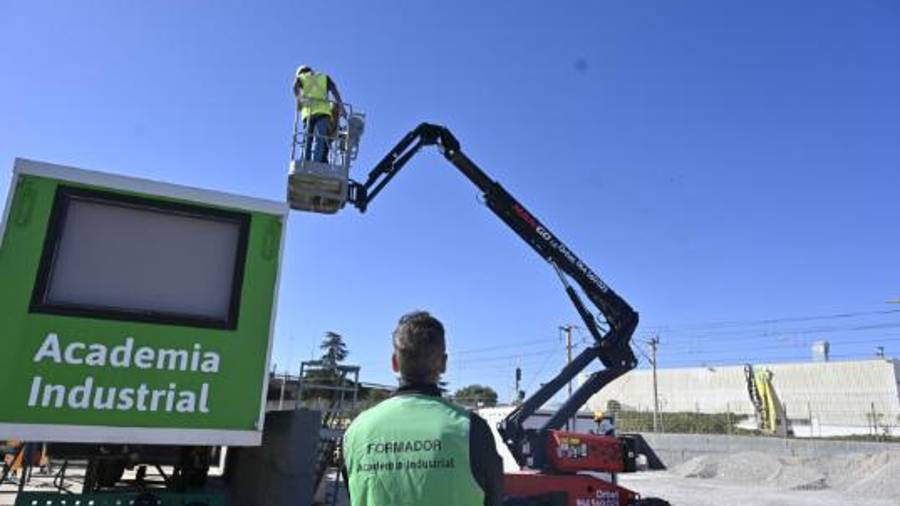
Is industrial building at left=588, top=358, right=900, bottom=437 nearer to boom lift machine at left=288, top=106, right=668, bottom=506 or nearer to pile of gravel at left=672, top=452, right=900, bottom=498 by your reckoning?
pile of gravel at left=672, top=452, right=900, bottom=498

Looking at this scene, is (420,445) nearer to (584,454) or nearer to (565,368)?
(584,454)

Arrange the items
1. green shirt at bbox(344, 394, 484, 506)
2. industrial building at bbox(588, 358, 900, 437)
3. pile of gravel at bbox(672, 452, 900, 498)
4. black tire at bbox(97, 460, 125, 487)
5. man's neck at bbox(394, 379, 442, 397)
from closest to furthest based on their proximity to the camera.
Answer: green shirt at bbox(344, 394, 484, 506)
man's neck at bbox(394, 379, 442, 397)
black tire at bbox(97, 460, 125, 487)
pile of gravel at bbox(672, 452, 900, 498)
industrial building at bbox(588, 358, 900, 437)

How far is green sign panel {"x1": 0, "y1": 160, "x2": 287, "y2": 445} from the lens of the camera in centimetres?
396

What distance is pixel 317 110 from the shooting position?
32.6 ft

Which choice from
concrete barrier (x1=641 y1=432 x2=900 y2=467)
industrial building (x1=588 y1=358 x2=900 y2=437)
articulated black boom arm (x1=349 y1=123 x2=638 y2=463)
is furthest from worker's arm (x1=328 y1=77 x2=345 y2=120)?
industrial building (x1=588 y1=358 x2=900 y2=437)

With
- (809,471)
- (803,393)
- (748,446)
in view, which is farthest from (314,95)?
(803,393)

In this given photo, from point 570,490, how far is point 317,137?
233 inches

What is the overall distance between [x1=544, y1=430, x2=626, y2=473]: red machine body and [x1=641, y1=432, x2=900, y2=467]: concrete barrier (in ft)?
74.9

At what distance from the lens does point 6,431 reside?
3.86 metres

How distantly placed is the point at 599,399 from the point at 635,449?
68078 mm

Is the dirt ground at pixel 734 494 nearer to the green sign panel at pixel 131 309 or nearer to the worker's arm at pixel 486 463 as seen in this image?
the green sign panel at pixel 131 309

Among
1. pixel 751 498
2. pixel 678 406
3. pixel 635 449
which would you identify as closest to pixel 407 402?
pixel 635 449

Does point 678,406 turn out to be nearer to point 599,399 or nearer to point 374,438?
point 599,399

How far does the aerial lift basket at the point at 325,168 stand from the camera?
378 inches
